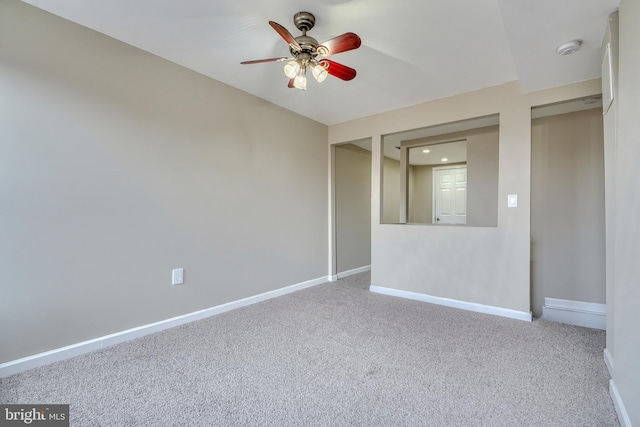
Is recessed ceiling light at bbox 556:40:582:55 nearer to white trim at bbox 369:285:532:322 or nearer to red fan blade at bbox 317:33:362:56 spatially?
red fan blade at bbox 317:33:362:56

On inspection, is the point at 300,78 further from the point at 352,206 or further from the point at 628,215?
the point at 352,206

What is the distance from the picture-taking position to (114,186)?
205 cm

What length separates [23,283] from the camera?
170 centimetres

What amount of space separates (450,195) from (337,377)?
16.0 ft

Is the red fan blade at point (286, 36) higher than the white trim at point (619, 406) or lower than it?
higher

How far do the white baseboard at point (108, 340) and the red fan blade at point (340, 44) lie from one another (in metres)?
2.37

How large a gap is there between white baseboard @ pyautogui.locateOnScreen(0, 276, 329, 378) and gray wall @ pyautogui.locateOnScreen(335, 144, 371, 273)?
5.33ft

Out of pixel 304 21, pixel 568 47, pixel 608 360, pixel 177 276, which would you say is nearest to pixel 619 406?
pixel 608 360

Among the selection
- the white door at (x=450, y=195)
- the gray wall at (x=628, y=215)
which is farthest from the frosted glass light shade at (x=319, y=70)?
the white door at (x=450, y=195)

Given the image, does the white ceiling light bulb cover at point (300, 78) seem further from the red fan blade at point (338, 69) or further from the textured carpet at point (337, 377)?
the textured carpet at point (337, 377)

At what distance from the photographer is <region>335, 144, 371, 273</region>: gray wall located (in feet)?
13.9

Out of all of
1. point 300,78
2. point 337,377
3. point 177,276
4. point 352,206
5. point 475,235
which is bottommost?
point 337,377

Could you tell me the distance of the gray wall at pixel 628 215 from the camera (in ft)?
3.75

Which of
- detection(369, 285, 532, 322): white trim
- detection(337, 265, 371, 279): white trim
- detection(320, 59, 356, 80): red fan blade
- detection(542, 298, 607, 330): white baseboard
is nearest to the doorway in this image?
detection(337, 265, 371, 279): white trim
